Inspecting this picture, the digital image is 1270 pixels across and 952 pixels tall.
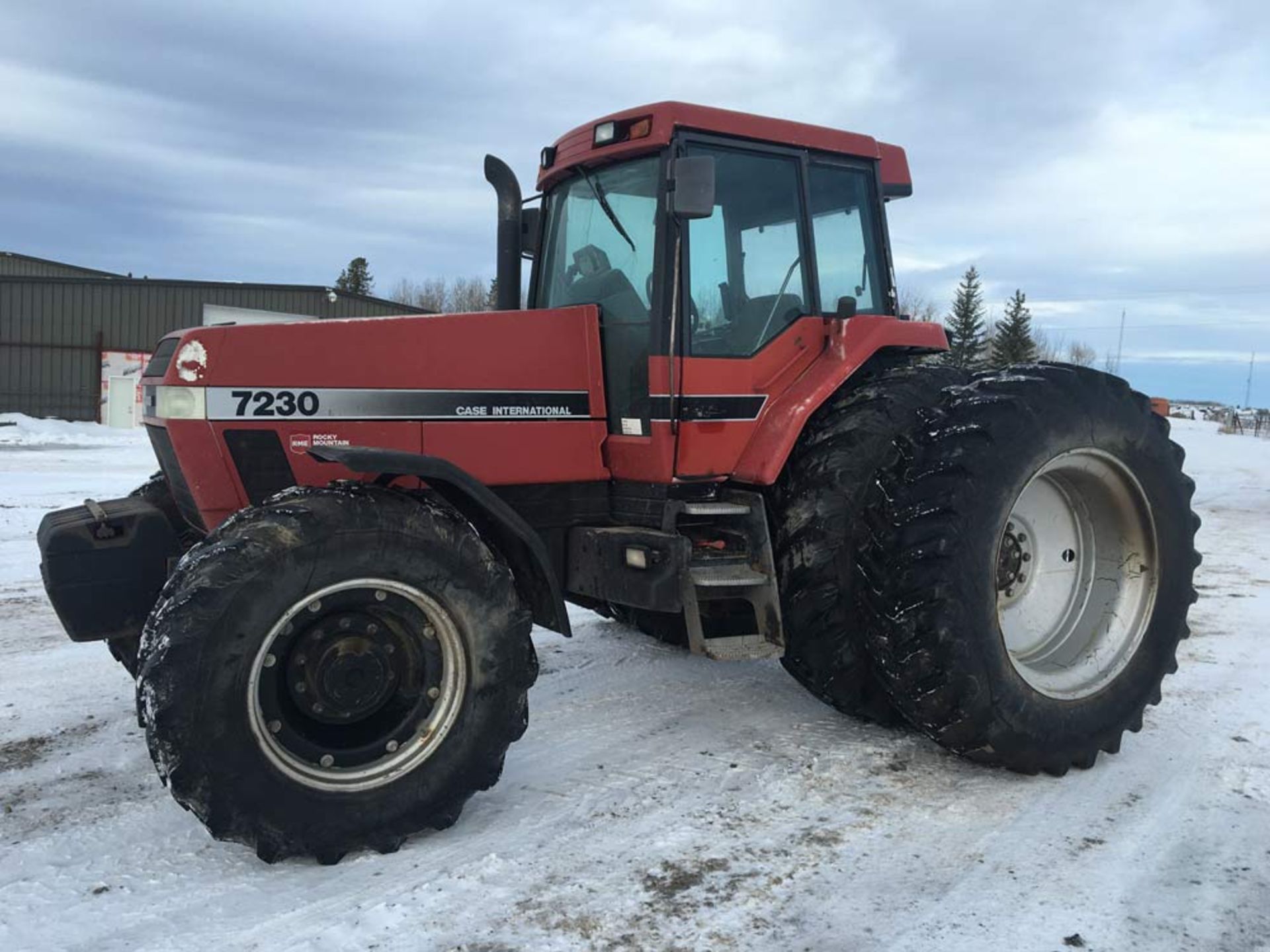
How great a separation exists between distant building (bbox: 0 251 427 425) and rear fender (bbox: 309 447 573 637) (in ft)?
77.0

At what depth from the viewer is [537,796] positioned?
377 centimetres

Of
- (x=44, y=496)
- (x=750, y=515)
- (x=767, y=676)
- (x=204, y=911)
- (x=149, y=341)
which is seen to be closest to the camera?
(x=204, y=911)

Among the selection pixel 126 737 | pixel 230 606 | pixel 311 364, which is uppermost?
pixel 311 364

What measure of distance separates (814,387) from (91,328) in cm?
2716

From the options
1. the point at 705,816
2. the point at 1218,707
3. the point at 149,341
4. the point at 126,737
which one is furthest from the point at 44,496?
the point at 149,341

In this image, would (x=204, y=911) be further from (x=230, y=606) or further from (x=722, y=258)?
(x=722, y=258)

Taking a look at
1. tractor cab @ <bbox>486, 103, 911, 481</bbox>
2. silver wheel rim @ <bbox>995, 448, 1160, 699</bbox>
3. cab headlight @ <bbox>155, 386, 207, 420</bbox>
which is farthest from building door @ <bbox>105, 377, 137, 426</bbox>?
silver wheel rim @ <bbox>995, 448, 1160, 699</bbox>

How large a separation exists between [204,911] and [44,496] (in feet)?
33.9

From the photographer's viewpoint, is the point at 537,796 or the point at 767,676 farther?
the point at 767,676

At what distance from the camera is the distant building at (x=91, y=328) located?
2612 centimetres

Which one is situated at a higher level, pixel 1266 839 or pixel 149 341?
pixel 149 341

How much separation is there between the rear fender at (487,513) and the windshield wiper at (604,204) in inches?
52.1

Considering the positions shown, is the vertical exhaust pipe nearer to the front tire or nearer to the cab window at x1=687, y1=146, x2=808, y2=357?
the cab window at x1=687, y1=146, x2=808, y2=357

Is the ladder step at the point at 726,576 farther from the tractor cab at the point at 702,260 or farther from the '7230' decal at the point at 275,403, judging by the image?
the '7230' decal at the point at 275,403
